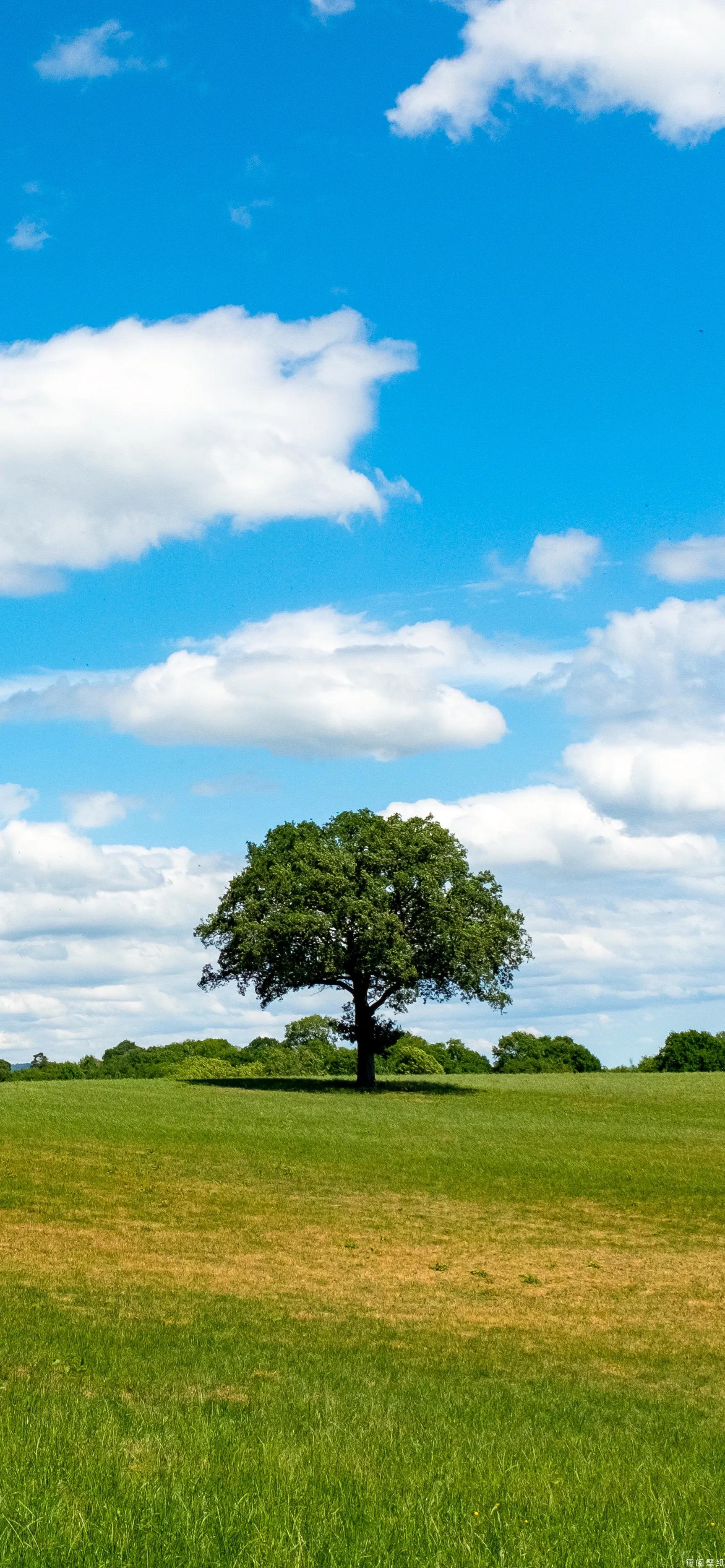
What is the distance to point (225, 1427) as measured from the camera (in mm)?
12086

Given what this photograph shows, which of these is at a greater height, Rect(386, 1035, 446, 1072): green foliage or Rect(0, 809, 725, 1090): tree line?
Rect(0, 809, 725, 1090): tree line

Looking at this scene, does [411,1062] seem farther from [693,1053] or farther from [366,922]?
[366,922]

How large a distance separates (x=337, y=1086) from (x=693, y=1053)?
49.2 m

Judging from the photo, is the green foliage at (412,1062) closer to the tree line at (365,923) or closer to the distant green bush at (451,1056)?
the distant green bush at (451,1056)

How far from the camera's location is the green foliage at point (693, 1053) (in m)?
105

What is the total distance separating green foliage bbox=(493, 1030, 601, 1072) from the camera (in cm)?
12975

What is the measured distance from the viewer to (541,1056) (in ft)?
449

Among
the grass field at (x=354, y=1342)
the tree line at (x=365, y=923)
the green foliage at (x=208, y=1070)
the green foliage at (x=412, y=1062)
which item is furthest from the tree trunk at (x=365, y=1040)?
the green foliage at (x=412, y=1062)

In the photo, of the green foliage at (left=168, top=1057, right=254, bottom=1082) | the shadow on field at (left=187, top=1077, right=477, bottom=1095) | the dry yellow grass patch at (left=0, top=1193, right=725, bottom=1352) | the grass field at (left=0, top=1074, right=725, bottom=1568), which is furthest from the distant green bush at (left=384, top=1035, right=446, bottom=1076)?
the dry yellow grass patch at (left=0, top=1193, right=725, bottom=1352)

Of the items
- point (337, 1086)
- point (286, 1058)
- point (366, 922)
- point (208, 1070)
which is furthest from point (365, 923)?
point (286, 1058)

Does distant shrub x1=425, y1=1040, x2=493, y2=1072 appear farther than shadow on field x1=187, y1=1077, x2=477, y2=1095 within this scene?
Yes

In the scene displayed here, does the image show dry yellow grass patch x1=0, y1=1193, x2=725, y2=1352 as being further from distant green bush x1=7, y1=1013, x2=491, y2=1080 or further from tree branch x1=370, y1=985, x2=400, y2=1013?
distant green bush x1=7, y1=1013, x2=491, y2=1080

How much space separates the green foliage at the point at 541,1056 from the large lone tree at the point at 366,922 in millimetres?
64495

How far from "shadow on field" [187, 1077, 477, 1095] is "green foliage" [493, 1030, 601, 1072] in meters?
57.8
